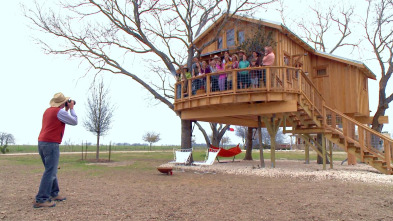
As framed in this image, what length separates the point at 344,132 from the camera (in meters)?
12.2

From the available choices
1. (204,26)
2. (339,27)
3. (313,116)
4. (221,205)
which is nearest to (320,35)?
(339,27)

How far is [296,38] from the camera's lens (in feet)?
50.6

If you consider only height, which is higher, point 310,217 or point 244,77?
point 244,77

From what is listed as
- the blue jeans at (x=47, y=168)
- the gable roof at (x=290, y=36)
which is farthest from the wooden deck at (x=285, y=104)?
the blue jeans at (x=47, y=168)

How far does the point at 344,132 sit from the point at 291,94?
102 inches

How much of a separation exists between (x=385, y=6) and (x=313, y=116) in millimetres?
10546

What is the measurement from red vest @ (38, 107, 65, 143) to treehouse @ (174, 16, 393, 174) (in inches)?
281

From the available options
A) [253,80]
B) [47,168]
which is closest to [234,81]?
[253,80]

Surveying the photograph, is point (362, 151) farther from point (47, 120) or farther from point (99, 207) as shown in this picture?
point (47, 120)

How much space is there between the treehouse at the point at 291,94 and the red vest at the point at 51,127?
7141 millimetres

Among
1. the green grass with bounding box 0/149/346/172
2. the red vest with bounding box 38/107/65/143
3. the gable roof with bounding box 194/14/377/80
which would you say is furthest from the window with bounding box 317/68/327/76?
the red vest with bounding box 38/107/65/143

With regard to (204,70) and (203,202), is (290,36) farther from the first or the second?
(203,202)

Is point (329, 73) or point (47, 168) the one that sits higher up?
point (329, 73)

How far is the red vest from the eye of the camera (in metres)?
5.30
